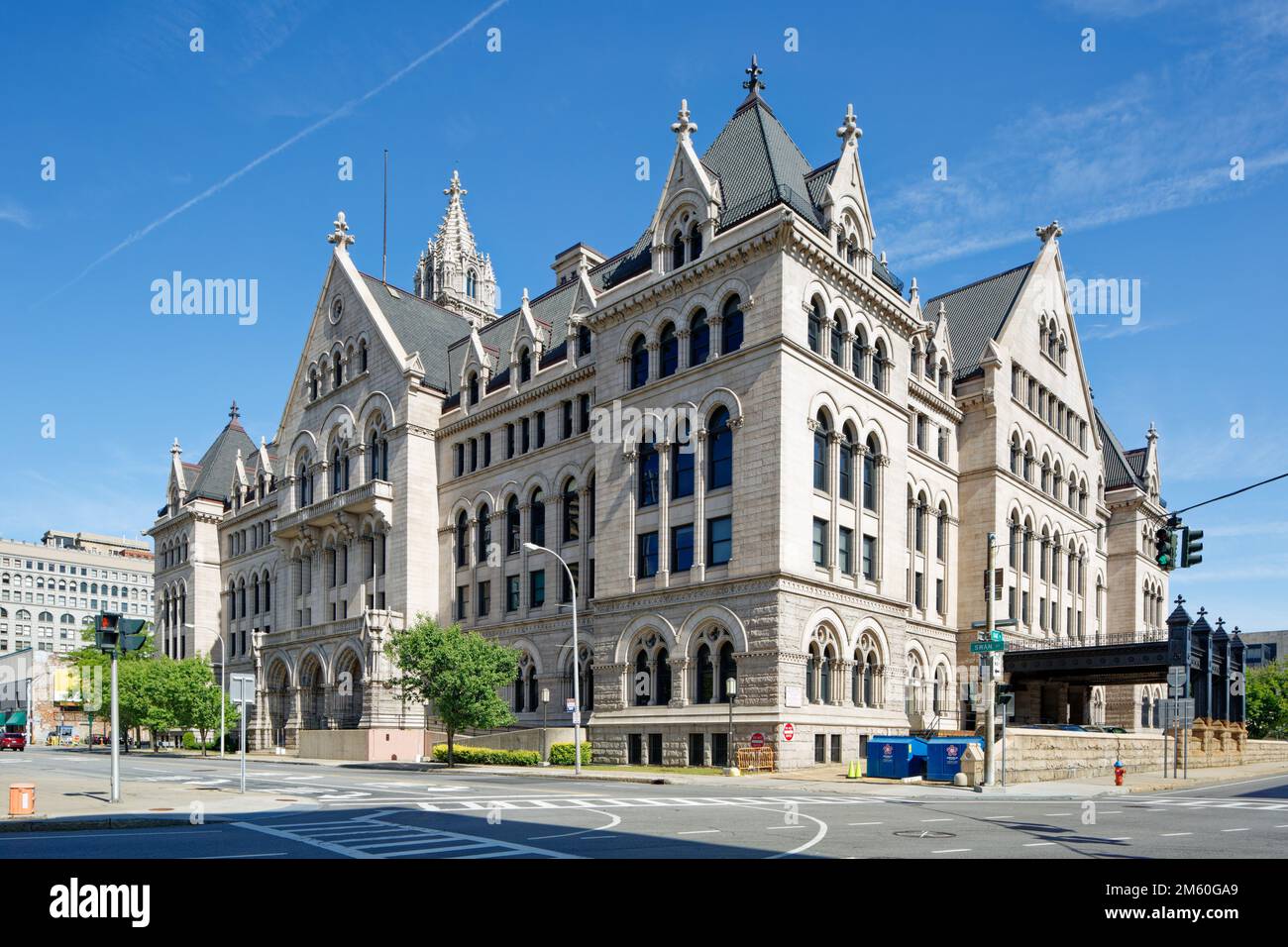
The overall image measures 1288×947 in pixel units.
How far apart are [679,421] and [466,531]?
1857 cm

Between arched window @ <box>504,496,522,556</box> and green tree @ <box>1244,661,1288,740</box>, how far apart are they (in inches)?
2906

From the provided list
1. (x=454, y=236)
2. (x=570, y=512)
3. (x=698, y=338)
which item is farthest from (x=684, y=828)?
(x=454, y=236)

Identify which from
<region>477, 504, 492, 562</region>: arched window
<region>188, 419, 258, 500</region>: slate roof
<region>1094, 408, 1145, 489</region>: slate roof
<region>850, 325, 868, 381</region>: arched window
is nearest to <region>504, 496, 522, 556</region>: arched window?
<region>477, 504, 492, 562</region>: arched window

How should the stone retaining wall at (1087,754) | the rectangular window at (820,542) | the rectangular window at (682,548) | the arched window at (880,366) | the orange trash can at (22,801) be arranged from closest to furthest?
1. the orange trash can at (22,801)
2. the stone retaining wall at (1087,754)
3. the rectangular window at (820,542)
4. the rectangular window at (682,548)
5. the arched window at (880,366)

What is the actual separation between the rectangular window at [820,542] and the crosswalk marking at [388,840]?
25737 mm

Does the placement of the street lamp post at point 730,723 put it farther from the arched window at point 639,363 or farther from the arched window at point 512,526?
the arched window at point 512,526

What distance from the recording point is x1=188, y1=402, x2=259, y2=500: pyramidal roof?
8362 cm

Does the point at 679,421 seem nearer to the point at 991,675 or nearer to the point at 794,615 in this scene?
the point at 794,615

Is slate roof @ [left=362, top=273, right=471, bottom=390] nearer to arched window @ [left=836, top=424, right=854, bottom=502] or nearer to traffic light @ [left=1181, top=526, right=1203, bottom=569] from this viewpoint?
arched window @ [left=836, top=424, right=854, bottom=502]

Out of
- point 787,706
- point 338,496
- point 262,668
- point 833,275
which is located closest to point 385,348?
point 338,496

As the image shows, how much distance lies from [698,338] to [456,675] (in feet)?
57.6

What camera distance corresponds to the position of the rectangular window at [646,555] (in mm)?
44656

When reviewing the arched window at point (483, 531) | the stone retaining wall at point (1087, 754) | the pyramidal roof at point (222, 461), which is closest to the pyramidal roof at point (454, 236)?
the pyramidal roof at point (222, 461)

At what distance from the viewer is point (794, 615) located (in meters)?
39.6
